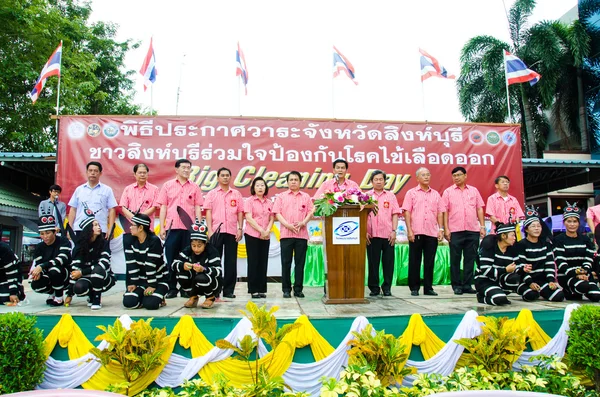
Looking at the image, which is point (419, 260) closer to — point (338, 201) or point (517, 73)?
point (338, 201)

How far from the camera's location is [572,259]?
4.61 metres

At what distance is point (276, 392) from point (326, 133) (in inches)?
206

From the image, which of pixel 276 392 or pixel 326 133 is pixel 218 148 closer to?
pixel 326 133

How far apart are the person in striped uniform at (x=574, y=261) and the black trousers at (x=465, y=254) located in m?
0.91

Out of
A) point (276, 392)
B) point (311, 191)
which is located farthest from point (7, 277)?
point (311, 191)

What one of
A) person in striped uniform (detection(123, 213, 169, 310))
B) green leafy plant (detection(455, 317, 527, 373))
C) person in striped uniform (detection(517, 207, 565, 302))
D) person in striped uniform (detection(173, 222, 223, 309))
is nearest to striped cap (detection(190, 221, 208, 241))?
person in striped uniform (detection(173, 222, 223, 309))

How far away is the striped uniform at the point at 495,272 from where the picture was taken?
4293mm

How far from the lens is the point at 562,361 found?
320 centimetres

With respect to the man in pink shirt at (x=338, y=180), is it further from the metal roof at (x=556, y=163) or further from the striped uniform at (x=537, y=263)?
the metal roof at (x=556, y=163)

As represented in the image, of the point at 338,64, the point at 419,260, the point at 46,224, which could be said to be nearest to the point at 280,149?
the point at 338,64

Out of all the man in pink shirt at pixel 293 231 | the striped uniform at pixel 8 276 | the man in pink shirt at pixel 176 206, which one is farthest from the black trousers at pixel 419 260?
the striped uniform at pixel 8 276

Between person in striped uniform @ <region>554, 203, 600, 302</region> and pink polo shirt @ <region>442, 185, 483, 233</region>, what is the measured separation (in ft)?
3.09

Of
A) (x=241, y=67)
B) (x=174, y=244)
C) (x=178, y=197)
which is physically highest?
(x=241, y=67)

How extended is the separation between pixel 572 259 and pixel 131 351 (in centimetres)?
461
